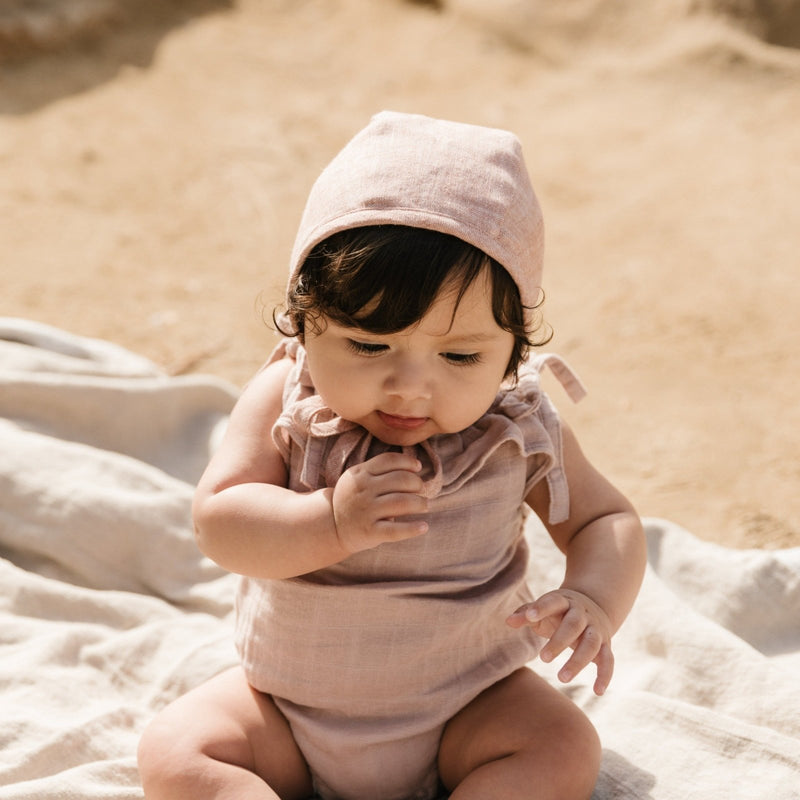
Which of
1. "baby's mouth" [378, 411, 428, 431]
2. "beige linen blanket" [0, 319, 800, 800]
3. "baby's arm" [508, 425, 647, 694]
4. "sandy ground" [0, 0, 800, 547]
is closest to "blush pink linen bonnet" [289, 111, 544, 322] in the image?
"baby's mouth" [378, 411, 428, 431]

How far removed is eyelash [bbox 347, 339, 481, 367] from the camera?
152 centimetres

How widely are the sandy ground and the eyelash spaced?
1.40 metres

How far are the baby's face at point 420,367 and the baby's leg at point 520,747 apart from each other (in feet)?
1.42

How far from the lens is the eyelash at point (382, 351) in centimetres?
152

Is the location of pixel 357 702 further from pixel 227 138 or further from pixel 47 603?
pixel 227 138

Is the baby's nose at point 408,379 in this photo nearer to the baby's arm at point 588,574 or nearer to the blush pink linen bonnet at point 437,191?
the blush pink linen bonnet at point 437,191

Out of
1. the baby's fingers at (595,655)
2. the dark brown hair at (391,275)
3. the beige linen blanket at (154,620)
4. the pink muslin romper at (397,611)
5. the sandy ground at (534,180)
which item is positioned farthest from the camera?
the sandy ground at (534,180)

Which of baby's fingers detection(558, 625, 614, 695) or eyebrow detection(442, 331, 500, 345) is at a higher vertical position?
eyebrow detection(442, 331, 500, 345)

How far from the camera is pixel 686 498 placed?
9.47ft

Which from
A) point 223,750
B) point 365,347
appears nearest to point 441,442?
point 365,347

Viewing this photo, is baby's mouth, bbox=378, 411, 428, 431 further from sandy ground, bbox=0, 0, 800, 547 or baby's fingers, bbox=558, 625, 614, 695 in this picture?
sandy ground, bbox=0, 0, 800, 547

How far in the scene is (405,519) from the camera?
65.8 inches

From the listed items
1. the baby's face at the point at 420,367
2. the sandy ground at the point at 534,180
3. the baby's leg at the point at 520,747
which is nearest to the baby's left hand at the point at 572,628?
the baby's leg at the point at 520,747

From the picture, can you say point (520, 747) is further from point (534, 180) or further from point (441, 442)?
point (534, 180)
